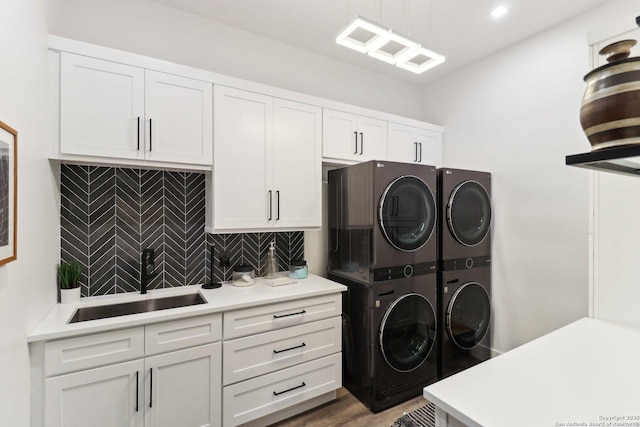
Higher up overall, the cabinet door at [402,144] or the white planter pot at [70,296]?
the cabinet door at [402,144]

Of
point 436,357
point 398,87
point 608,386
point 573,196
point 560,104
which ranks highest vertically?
point 398,87

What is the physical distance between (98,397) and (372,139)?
2581mm

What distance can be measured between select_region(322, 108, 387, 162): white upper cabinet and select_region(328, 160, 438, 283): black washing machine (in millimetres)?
201

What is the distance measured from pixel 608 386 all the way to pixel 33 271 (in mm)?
2325

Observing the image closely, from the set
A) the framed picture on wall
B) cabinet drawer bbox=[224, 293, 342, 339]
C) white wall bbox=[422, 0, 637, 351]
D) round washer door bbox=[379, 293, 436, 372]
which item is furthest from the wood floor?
the framed picture on wall

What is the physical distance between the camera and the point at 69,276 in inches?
72.9

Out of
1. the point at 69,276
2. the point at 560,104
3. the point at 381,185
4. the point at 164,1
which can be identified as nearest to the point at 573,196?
the point at 560,104

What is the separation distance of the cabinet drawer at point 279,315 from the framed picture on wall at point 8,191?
1.03 metres

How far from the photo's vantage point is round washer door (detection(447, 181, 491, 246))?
100 inches

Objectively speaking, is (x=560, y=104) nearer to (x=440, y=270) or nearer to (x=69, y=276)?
(x=440, y=270)

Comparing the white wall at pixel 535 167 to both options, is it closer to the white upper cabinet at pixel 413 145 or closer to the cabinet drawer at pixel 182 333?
the white upper cabinet at pixel 413 145

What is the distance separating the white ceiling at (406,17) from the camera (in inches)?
87.1

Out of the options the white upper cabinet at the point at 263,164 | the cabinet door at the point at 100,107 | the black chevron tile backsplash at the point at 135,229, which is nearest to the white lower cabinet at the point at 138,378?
the black chevron tile backsplash at the point at 135,229

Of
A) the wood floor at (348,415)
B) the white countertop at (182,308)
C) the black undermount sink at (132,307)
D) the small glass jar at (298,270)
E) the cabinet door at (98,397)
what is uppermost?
the small glass jar at (298,270)
